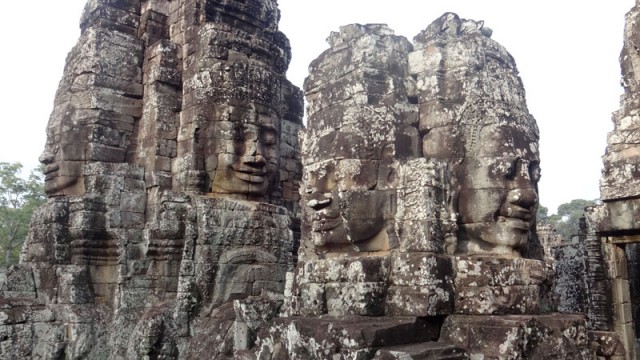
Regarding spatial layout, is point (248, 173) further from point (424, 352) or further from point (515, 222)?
point (424, 352)

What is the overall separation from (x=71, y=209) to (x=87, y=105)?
1746 mm

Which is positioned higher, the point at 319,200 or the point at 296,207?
the point at 296,207

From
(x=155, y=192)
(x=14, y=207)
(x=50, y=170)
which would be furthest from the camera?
(x=14, y=207)

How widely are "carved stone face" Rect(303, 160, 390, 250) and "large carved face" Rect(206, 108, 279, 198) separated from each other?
4205mm

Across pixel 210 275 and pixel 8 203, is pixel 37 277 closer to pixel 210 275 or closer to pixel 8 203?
pixel 210 275

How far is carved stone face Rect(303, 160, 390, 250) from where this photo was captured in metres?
5.04

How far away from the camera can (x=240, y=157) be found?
367 inches

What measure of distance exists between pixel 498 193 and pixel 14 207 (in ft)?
103

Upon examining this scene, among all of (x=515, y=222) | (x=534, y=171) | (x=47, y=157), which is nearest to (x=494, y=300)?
(x=515, y=222)

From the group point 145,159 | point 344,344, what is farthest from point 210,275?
point 344,344

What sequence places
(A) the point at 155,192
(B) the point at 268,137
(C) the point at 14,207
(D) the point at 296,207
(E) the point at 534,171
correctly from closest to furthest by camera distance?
(E) the point at 534,171 < (A) the point at 155,192 < (B) the point at 268,137 < (D) the point at 296,207 < (C) the point at 14,207

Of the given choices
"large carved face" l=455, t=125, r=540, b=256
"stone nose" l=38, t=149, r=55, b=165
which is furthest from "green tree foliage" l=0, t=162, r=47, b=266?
"large carved face" l=455, t=125, r=540, b=256

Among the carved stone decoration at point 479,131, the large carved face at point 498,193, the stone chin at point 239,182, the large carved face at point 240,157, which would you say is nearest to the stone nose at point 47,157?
the large carved face at point 240,157

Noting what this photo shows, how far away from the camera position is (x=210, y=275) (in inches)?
337
